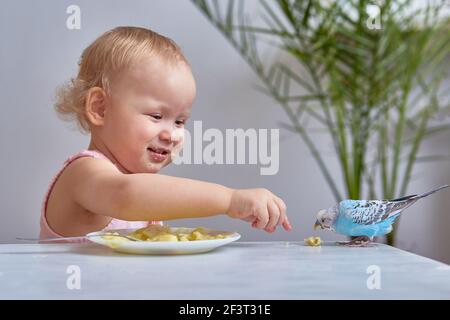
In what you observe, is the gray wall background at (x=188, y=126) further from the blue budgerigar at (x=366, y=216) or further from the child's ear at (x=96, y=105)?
the blue budgerigar at (x=366, y=216)

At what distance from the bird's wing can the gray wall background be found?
171 centimetres

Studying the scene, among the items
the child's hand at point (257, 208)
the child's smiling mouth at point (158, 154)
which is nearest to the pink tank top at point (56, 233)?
the child's smiling mouth at point (158, 154)

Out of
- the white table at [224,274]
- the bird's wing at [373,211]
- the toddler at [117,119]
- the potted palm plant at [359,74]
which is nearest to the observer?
the white table at [224,274]

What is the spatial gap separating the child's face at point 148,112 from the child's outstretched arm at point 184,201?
1.08ft

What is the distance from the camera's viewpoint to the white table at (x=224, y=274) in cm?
52

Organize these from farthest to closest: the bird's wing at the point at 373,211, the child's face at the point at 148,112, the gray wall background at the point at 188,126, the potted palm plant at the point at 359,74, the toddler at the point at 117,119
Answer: the gray wall background at the point at 188,126
the potted palm plant at the point at 359,74
the child's face at the point at 148,112
the toddler at the point at 117,119
the bird's wing at the point at 373,211

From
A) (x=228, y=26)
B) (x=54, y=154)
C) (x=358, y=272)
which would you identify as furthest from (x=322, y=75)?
(x=358, y=272)

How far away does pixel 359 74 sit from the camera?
2.24m

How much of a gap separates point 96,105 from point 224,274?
0.75m

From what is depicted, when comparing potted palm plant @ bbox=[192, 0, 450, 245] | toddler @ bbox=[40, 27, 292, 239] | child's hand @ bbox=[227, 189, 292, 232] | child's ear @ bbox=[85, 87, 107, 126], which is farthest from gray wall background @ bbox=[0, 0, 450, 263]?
child's hand @ bbox=[227, 189, 292, 232]

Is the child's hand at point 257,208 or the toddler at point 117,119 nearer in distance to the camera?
the child's hand at point 257,208

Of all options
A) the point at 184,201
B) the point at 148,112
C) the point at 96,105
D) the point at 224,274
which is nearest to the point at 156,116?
the point at 148,112

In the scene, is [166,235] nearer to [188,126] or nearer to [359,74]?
[359,74]

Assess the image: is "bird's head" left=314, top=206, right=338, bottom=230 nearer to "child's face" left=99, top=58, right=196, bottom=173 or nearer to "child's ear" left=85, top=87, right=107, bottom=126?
"child's face" left=99, top=58, right=196, bottom=173
